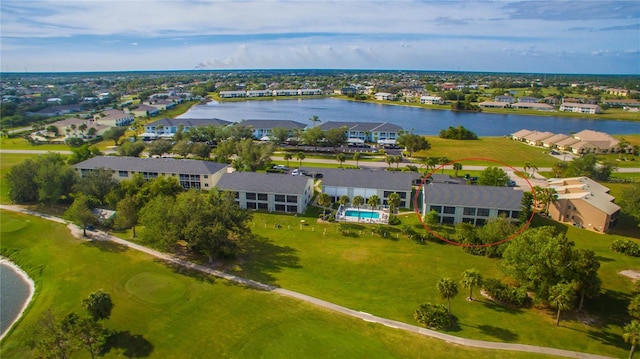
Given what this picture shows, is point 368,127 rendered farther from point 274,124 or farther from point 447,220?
point 447,220

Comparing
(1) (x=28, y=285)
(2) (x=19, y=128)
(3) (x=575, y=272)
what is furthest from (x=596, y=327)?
(2) (x=19, y=128)

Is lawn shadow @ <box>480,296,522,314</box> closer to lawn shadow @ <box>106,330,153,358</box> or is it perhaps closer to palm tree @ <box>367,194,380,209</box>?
palm tree @ <box>367,194,380,209</box>

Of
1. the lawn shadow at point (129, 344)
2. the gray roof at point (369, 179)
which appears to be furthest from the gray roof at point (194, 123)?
the lawn shadow at point (129, 344)

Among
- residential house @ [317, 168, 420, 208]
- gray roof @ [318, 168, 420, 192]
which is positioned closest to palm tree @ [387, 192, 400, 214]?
residential house @ [317, 168, 420, 208]

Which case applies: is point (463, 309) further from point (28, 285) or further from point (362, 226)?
point (28, 285)

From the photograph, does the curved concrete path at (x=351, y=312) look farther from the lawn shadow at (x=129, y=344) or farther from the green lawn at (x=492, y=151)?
the green lawn at (x=492, y=151)

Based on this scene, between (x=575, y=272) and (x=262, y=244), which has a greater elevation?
(x=575, y=272)

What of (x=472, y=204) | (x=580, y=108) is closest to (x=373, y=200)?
(x=472, y=204)
